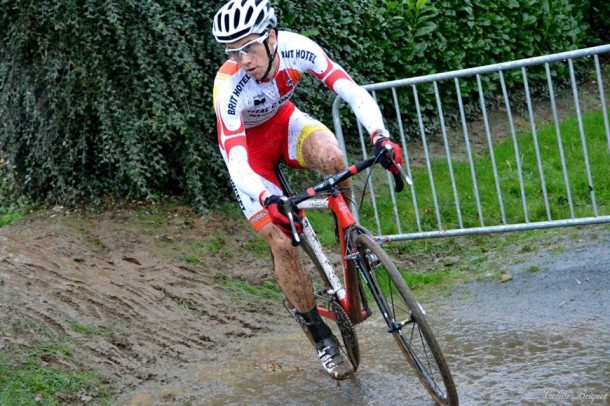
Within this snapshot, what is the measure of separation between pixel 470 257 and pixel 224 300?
2268mm

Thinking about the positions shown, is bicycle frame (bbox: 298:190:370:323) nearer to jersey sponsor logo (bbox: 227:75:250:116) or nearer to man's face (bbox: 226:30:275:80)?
jersey sponsor logo (bbox: 227:75:250:116)

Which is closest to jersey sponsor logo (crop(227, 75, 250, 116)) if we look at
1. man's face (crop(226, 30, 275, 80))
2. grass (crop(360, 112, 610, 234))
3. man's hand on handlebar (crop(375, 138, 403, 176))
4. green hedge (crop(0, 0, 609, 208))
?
man's face (crop(226, 30, 275, 80))

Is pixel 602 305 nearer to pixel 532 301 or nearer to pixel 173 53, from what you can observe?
pixel 532 301

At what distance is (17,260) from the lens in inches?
292

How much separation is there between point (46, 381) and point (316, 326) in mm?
1674

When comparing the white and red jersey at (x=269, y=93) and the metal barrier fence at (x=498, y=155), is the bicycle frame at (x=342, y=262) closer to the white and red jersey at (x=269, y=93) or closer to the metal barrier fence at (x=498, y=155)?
the white and red jersey at (x=269, y=93)

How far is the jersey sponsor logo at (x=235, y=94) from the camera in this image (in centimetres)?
559

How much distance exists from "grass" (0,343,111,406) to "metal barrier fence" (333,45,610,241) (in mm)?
2568

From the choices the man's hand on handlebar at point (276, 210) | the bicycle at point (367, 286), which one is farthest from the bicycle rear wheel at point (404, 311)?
the man's hand on handlebar at point (276, 210)

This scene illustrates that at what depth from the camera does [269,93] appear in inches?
228

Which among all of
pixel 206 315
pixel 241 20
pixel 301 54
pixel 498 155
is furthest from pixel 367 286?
pixel 498 155

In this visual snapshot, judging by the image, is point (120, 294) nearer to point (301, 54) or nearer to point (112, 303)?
point (112, 303)

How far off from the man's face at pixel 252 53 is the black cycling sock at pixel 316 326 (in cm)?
144

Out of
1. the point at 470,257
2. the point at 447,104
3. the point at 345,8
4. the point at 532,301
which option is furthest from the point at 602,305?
the point at 447,104
